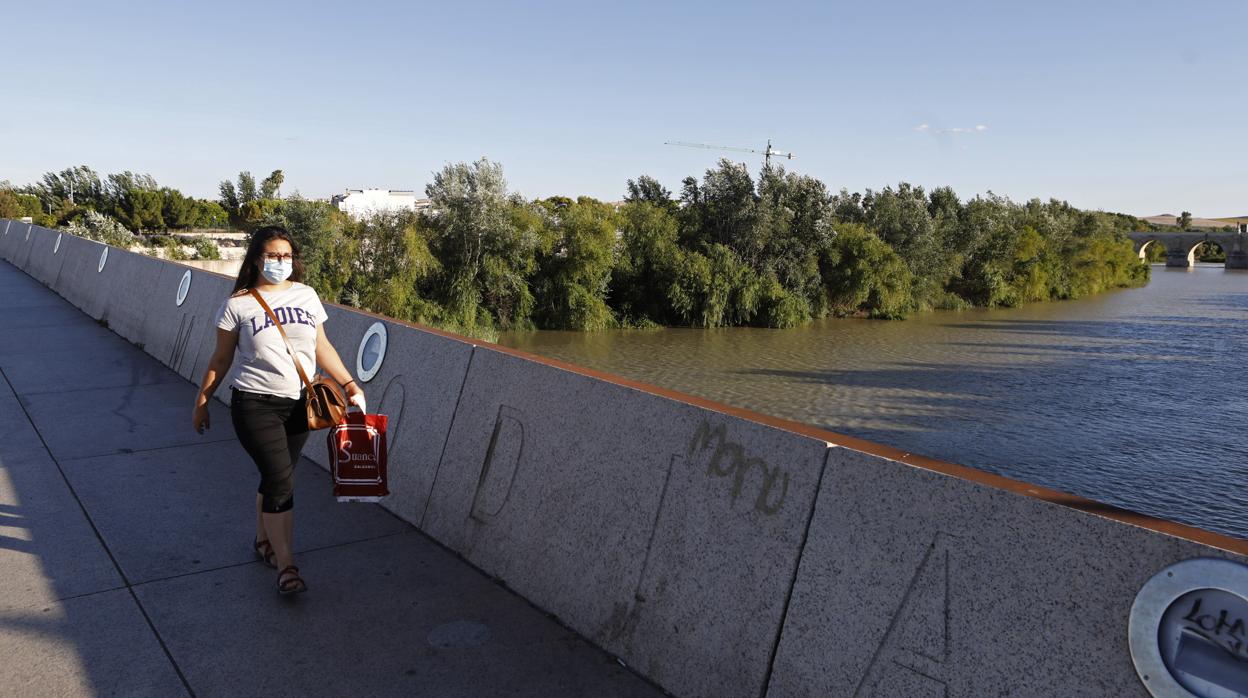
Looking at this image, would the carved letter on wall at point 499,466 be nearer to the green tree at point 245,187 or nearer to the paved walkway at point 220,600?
the paved walkway at point 220,600

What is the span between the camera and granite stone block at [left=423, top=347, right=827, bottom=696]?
3.14m

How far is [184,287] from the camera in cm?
962

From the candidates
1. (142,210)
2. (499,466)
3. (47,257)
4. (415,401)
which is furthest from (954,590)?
(142,210)

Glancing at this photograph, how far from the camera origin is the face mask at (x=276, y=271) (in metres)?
4.06

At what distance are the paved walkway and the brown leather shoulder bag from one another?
84 centimetres

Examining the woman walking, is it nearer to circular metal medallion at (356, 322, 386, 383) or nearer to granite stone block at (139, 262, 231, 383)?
circular metal medallion at (356, 322, 386, 383)

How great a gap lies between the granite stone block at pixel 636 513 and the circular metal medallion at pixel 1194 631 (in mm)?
1112

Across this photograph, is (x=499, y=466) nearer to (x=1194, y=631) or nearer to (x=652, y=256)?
(x=1194, y=631)

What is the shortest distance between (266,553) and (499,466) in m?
1.29

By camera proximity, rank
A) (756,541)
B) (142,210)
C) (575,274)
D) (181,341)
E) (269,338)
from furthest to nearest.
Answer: (142,210) < (575,274) < (181,341) < (269,338) < (756,541)

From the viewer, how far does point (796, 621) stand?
9.72 ft

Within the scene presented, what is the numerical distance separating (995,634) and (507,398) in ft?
9.30

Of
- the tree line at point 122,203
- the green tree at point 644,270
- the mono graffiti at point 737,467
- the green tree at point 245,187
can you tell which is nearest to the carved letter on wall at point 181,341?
the mono graffiti at point 737,467

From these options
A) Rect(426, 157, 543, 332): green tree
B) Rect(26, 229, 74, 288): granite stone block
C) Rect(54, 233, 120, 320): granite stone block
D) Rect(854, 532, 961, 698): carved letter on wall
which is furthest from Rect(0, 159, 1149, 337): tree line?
Answer: Rect(854, 532, 961, 698): carved letter on wall
